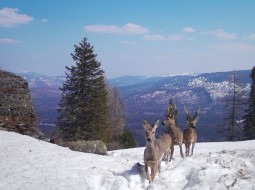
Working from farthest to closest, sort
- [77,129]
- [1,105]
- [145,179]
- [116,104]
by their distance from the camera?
[116,104] < [77,129] < [1,105] < [145,179]

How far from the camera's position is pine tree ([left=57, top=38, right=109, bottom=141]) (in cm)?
3762

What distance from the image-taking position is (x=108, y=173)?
14188 mm

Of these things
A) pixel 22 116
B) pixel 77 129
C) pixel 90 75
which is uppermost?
pixel 90 75

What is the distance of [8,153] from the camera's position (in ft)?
56.6

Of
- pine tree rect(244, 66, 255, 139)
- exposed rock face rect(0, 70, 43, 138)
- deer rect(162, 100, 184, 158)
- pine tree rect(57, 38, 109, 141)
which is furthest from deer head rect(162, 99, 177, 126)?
pine tree rect(244, 66, 255, 139)

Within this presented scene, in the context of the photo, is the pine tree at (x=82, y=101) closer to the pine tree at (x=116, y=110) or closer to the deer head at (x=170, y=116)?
the deer head at (x=170, y=116)

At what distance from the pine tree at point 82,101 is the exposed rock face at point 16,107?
12.8 m

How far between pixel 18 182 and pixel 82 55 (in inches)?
1039

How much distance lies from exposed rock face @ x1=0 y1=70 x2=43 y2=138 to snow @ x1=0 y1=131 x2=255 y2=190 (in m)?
6.53

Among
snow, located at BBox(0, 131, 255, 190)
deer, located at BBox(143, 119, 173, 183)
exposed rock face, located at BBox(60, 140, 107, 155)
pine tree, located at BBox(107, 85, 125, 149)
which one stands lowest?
pine tree, located at BBox(107, 85, 125, 149)

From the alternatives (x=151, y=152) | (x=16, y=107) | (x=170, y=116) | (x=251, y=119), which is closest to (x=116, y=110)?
(x=251, y=119)

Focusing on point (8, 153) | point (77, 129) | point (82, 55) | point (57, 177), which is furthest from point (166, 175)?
point (82, 55)

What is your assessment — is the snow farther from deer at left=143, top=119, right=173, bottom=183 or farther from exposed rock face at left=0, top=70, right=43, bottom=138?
exposed rock face at left=0, top=70, right=43, bottom=138

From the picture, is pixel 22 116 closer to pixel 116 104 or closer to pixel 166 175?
pixel 166 175
